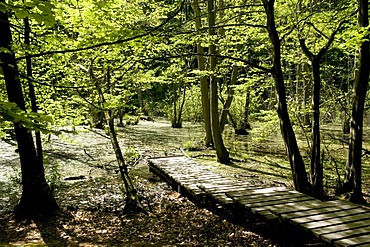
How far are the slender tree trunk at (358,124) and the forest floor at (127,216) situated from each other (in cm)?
140

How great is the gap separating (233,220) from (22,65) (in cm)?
469

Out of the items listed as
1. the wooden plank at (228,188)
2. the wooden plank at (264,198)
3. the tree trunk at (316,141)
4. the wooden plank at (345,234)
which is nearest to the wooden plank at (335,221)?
the wooden plank at (345,234)

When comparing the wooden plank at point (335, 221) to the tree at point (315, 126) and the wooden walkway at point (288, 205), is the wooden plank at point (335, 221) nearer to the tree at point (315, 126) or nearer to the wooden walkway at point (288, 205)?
the wooden walkway at point (288, 205)

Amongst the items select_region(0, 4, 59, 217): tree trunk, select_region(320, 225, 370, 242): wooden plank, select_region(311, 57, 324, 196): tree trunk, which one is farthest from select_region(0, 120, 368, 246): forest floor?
select_region(311, 57, 324, 196): tree trunk

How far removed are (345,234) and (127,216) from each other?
11.2 ft

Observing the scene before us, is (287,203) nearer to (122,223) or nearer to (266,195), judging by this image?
(266,195)

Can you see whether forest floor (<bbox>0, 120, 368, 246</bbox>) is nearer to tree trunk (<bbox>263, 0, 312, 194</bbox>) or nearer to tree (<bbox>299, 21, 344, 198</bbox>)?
tree trunk (<bbox>263, 0, 312, 194</bbox>)

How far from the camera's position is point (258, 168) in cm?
856

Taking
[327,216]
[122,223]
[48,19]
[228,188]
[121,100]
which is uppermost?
[48,19]

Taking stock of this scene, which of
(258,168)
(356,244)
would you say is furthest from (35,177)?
(258,168)

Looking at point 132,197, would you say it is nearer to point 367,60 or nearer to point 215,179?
point 215,179

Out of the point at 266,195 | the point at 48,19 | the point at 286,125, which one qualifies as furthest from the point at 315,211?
the point at 48,19

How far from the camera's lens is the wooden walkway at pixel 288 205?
332 centimetres

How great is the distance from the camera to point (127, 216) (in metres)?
5.49
